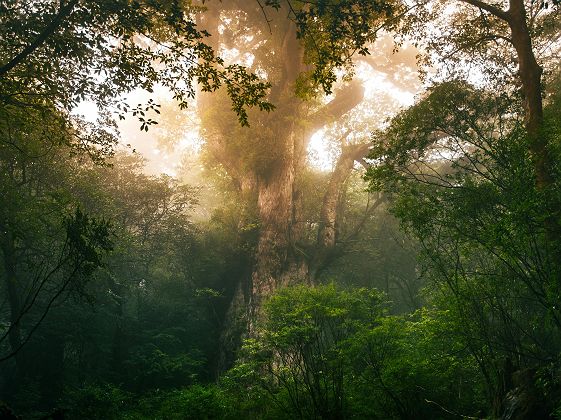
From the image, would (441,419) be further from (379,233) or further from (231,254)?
(379,233)

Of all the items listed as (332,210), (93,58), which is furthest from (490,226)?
(332,210)

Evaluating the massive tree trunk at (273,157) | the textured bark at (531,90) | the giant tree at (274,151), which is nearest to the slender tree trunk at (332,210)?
the giant tree at (274,151)

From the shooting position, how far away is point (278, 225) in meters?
16.5

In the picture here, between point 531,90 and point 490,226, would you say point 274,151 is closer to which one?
point 531,90

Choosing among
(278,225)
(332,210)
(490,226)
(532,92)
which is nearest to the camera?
(490,226)

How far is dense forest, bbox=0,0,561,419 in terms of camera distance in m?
7.14

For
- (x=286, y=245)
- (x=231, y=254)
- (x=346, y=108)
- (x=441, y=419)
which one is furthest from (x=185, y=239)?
(x=441, y=419)

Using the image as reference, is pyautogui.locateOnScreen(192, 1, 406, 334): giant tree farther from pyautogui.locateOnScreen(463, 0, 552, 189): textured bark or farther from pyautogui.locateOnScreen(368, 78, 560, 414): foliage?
pyautogui.locateOnScreen(463, 0, 552, 189): textured bark

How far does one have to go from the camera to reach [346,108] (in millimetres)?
19750

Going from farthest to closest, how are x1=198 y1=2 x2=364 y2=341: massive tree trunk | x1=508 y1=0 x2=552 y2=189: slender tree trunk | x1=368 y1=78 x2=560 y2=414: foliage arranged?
x1=198 y1=2 x2=364 y2=341: massive tree trunk, x1=508 y1=0 x2=552 y2=189: slender tree trunk, x1=368 y1=78 x2=560 y2=414: foliage

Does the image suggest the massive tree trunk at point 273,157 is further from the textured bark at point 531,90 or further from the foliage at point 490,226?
the textured bark at point 531,90

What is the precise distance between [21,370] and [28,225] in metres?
4.70

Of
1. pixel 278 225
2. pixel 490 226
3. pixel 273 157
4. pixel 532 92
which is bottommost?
pixel 490 226

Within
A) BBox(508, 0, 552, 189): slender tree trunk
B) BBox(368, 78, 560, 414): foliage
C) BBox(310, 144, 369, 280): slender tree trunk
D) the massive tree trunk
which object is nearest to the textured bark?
BBox(508, 0, 552, 189): slender tree trunk
